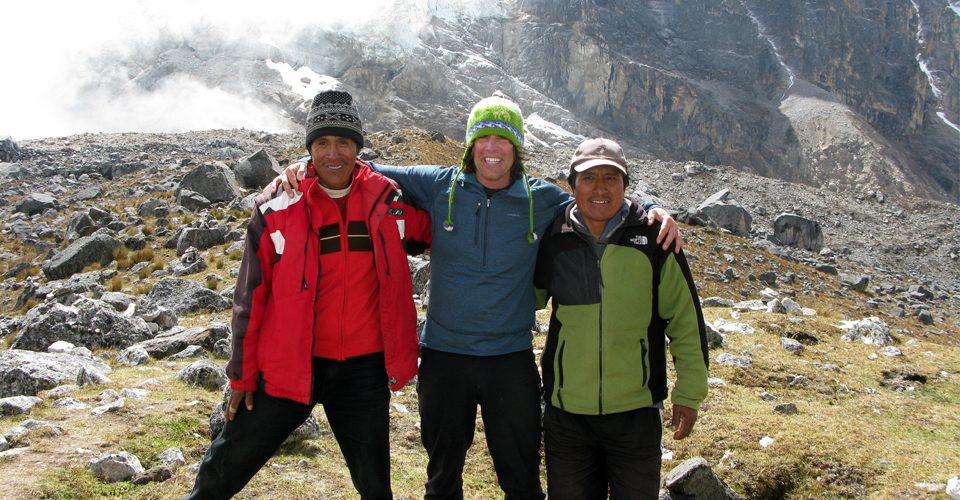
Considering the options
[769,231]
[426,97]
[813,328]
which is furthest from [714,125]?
[813,328]

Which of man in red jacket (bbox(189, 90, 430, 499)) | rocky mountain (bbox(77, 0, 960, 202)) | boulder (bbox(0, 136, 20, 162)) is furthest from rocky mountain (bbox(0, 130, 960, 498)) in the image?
rocky mountain (bbox(77, 0, 960, 202))

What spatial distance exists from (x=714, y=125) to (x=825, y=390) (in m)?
132

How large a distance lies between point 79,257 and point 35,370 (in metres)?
12.0

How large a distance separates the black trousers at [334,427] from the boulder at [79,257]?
1598 cm

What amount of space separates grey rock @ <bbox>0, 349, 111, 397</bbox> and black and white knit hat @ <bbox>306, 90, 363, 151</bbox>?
4.86m

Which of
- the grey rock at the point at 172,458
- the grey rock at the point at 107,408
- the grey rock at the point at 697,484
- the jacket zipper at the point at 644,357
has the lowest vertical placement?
the grey rock at the point at 697,484

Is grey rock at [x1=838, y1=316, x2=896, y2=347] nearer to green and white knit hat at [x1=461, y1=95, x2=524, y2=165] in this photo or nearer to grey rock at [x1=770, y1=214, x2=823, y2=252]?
green and white knit hat at [x1=461, y1=95, x2=524, y2=165]

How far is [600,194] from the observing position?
426 cm

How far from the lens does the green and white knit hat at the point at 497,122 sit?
4.50m

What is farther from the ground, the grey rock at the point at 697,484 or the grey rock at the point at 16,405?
the grey rock at the point at 16,405

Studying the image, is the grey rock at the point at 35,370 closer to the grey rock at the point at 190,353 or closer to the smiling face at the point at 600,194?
the grey rock at the point at 190,353

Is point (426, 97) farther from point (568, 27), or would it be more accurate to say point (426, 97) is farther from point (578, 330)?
point (578, 330)

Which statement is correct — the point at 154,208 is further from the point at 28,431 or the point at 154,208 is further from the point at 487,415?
the point at 487,415

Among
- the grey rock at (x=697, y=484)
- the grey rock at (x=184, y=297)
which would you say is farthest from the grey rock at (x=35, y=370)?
the grey rock at (x=697, y=484)
